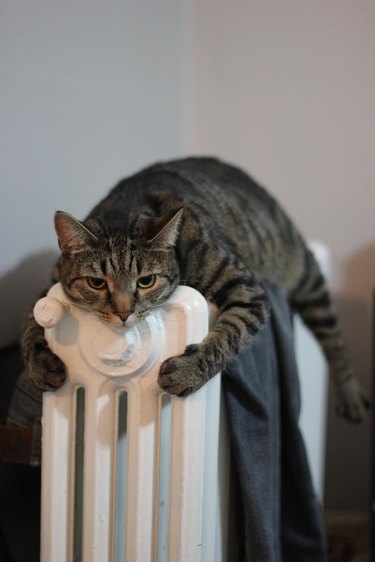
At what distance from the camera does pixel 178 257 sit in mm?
1050

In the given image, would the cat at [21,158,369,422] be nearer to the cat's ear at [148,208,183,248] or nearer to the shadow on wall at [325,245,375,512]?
the cat's ear at [148,208,183,248]

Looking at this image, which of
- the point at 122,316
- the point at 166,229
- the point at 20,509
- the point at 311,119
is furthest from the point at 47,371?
the point at 311,119

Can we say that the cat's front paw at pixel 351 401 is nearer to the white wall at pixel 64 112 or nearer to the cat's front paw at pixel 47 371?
the white wall at pixel 64 112

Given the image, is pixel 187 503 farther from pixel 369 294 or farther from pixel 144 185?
pixel 369 294

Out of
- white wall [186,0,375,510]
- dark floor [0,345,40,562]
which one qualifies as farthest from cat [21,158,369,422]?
white wall [186,0,375,510]

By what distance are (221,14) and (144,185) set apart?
0.93m

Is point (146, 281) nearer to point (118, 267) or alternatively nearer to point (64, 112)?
point (118, 267)

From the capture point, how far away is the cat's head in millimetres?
904

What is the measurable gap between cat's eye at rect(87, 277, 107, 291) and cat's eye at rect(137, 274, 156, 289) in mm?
49

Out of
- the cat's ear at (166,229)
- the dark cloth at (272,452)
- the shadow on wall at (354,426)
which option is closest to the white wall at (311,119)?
the shadow on wall at (354,426)

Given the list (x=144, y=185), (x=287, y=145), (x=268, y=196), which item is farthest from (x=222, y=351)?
(x=287, y=145)

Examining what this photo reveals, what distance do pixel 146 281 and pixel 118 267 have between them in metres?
0.04

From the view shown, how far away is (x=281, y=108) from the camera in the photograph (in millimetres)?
1889

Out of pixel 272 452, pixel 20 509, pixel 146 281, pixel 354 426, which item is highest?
pixel 146 281
